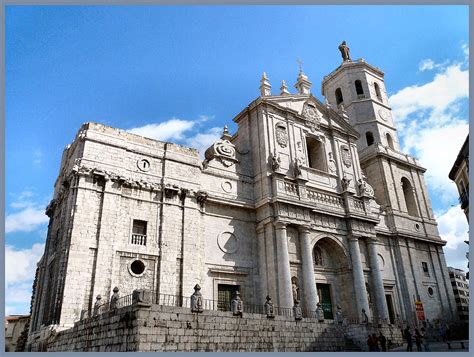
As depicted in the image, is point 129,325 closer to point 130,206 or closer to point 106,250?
point 106,250

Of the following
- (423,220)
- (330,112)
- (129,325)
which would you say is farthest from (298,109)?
(129,325)

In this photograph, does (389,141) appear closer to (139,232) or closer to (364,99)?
(364,99)

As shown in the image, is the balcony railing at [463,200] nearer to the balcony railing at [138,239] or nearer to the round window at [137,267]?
the balcony railing at [138,239]

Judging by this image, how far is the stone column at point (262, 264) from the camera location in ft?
66.3

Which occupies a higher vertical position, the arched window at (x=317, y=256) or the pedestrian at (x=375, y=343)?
the arched window at (x=317, y=256)

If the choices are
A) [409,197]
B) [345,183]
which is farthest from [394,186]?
[345,183]

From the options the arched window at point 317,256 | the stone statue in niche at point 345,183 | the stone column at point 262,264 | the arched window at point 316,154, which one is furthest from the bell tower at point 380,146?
Answer: the stone column at point 262,264

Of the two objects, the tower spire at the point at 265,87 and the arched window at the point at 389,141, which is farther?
the arched window at the point at 389,141

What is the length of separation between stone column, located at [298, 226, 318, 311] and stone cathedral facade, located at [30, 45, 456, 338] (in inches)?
2.2

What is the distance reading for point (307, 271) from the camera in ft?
68.1

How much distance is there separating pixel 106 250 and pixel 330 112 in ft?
59.6

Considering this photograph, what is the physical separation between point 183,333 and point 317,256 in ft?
40.4

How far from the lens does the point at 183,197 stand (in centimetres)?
1975

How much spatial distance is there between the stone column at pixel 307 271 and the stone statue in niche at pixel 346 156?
Answer: 25.1 ft
